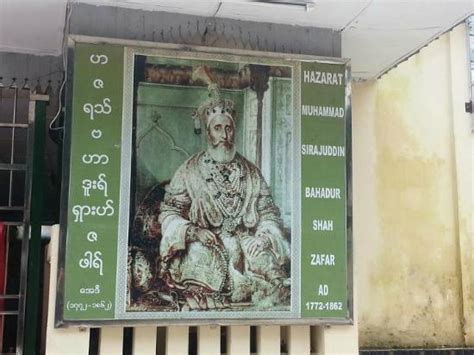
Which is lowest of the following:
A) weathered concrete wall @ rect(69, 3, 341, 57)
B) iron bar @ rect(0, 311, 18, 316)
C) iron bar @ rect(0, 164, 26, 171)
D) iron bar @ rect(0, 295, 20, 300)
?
iron bar @ rect(0, 311, 18, 316)

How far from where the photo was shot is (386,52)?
4441 mm

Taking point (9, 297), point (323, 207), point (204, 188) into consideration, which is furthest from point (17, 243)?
point (323, 207)

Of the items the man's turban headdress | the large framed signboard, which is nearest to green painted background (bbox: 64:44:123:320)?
the large framed signboard

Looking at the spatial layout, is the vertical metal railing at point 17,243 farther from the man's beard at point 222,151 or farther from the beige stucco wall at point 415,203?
the beige stucco wall at point 415,203

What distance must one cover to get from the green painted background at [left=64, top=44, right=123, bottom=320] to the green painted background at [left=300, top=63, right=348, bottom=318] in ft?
3.86

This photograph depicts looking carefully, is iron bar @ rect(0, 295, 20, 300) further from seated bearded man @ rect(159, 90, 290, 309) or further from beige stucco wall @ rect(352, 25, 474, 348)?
beige stucco wall @ rect(352, 25, 474, 348)

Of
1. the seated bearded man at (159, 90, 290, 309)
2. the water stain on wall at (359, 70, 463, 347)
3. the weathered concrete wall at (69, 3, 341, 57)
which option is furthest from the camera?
the water stain on wall at (359, 70, 463, 347)

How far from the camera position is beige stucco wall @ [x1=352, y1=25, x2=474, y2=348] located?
5148mm

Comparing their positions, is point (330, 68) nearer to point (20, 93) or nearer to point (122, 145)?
point (122, 145)

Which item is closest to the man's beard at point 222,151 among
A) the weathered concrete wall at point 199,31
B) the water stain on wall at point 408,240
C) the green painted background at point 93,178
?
the green painted background at point 93,178

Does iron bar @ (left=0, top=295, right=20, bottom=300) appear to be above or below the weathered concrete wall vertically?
below

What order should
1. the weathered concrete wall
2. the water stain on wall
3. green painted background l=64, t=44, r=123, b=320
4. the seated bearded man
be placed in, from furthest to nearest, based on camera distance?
the water stain on wall
the weathered concrete wall
the seated bearded man
green painted background l=64, t=44, r=123, b=320

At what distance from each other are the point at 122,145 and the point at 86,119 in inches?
10.3

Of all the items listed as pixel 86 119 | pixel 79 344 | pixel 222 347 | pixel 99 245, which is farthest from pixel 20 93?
pixel 222 347
